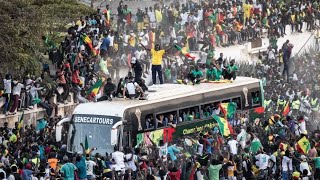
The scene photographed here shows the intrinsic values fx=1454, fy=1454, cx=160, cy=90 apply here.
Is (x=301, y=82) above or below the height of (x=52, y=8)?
below

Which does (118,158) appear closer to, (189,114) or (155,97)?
(155,97)

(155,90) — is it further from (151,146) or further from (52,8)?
(52,8)

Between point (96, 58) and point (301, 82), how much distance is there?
8229mm

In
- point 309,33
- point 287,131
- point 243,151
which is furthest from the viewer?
point 309,33

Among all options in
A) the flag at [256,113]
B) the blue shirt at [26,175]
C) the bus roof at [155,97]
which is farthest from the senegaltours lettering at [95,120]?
the flag at [256,113]

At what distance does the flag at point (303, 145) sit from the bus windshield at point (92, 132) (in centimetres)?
434

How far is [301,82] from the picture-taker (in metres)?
48.3

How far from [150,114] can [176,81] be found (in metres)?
6.50

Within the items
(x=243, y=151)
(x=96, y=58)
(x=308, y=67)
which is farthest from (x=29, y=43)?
(x=308, y=67)

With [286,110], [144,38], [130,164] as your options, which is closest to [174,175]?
[130,164]

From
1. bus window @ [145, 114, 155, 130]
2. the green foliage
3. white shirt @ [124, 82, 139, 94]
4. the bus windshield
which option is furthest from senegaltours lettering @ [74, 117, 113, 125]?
the green foliage

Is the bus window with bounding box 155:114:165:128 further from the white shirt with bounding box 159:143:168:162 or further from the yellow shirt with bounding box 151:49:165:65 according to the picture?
the yellow shirt with bounding box 151:49:165:65

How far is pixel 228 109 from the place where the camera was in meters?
38.1

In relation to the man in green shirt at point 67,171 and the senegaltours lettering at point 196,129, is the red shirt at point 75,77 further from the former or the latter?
the man in green shirt at point 67,171
